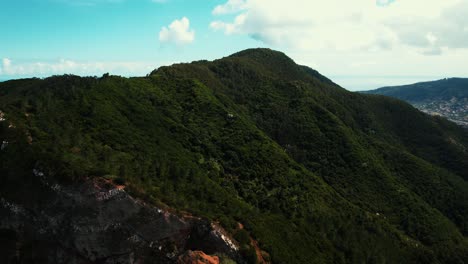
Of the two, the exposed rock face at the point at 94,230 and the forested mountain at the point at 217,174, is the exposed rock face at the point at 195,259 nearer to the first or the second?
the forested mountain at the point at 217,174

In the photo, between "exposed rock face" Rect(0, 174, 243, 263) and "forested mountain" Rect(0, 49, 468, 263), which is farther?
"forested mountain" Rect(0, 49, 468, 263)

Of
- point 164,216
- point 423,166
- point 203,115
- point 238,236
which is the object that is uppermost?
point 203,115

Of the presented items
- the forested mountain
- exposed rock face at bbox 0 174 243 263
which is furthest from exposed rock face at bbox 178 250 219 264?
exposed rock face at bbox 0 174 243 263

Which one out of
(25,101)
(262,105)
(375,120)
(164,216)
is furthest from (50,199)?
(375,120)

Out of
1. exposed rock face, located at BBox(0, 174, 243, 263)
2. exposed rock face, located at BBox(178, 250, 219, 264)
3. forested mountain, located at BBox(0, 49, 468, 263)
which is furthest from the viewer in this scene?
forested mountain, located at BBox(0, 49, 468, 263)

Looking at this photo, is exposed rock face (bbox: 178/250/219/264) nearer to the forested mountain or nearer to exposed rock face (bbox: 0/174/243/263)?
the forested mountain

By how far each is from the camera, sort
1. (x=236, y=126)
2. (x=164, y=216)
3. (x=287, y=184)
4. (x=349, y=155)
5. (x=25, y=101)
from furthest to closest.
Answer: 1. (x=349, y=155)
2. (x=236, y=126)
3. (x=287, y=184)
4. (x=25, y=101)
5. (x=164, y=216)

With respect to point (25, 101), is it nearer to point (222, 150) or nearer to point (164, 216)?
point (164, 216)

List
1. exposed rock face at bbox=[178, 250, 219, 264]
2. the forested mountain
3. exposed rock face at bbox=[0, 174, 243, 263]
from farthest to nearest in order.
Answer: the forested mountain, exposed rock face at bbox=[0, 174, 243, 263], exposed rock face at bbox=[178, 250, 219, 264]
